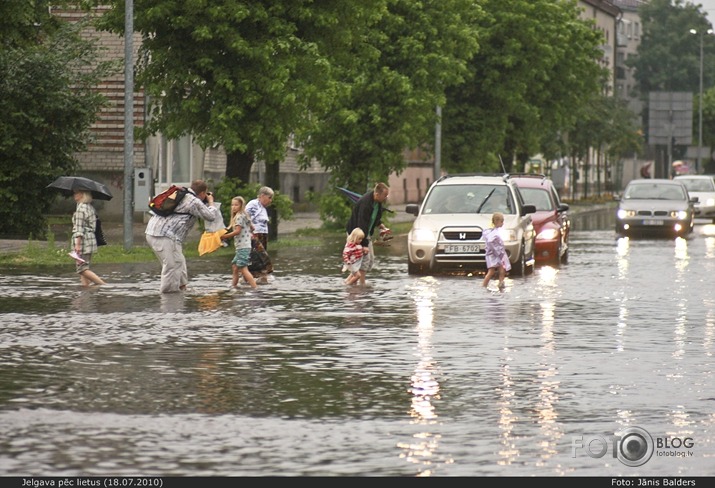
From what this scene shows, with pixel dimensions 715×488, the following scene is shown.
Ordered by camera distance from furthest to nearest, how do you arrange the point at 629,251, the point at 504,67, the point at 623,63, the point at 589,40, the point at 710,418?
the point at 623,63
the point at 589,40
the point at 504,67
the point at 629,251
the point at 710,418

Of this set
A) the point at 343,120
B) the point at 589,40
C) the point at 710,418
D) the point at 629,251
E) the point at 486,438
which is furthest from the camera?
the point at 589,40

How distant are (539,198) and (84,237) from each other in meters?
11.2

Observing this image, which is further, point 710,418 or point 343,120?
point 343,120

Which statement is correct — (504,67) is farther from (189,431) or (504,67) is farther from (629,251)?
(189,431)

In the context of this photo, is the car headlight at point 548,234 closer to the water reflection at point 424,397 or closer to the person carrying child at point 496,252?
the person carrying child at point 496,252

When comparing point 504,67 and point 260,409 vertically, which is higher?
point 504,67

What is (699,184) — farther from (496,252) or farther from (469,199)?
(496,252)

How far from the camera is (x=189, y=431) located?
33.7ft

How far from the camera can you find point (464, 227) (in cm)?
2705

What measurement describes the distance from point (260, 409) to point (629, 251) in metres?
25.6

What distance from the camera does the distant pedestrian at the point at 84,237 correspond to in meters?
23.7

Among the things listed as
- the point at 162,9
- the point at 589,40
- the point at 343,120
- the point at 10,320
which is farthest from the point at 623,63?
the point at 10,320

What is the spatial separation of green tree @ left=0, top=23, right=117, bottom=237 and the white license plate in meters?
11.4

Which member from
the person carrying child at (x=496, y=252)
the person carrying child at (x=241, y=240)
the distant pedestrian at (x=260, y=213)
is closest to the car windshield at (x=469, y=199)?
the person carrying child at (x=496, y=252)
